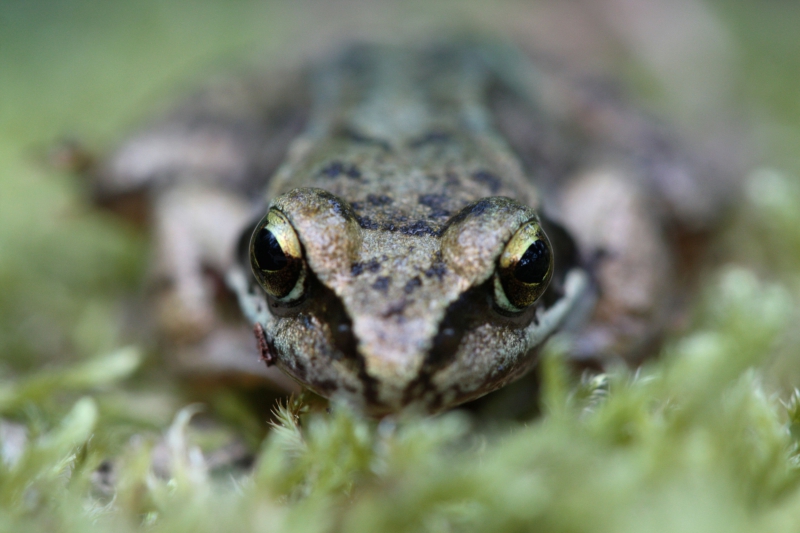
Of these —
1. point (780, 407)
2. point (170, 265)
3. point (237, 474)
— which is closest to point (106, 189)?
point (170, 265)

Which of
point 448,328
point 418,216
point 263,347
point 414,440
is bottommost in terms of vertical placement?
point 414,440

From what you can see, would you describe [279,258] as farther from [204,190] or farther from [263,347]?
[204,190]

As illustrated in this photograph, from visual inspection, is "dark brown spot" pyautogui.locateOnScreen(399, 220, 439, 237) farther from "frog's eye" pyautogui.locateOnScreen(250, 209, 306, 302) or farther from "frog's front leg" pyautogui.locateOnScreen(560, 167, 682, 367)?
"frog's front leg" pyautogui.locateOnScreen(560, 167, 682, 367)

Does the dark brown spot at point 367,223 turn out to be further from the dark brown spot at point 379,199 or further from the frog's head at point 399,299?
the dark brown spot at point 379,199

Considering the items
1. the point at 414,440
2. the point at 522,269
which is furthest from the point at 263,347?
the point at 522,269

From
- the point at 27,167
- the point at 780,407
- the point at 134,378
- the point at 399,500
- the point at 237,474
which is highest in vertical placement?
the point at 27,167

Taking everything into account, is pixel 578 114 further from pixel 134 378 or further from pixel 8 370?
pixel 8 370
